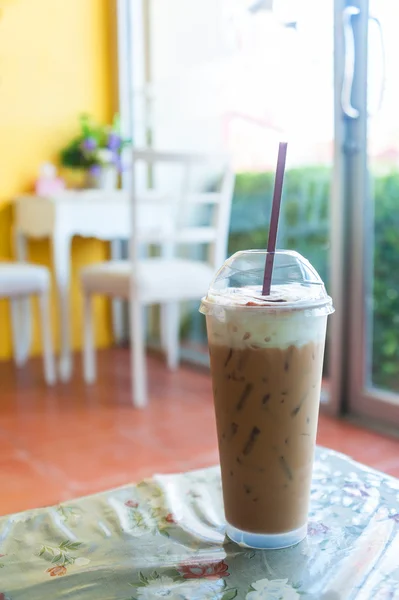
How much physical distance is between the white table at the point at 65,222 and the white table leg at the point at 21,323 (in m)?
0.01

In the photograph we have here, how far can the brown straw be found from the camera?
0.93 m

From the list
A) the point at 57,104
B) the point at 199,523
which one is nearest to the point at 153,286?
the point at 57,104

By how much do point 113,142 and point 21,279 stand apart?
0.89m

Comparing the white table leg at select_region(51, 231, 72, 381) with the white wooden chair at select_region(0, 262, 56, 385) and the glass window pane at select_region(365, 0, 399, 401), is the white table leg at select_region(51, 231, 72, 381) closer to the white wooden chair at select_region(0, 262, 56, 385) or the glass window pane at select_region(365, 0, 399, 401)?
the white wooden chair at select_region(0, 262, 56, 385)

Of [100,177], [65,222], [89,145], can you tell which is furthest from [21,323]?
[89,145]

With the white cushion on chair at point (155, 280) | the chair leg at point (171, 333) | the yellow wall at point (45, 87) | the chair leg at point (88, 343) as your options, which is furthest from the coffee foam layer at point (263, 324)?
the yellow wall at point (45, 87)

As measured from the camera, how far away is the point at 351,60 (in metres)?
2.26

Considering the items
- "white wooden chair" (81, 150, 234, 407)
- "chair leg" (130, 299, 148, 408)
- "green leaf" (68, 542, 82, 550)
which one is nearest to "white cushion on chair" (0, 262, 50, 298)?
"white wooden chair" (81, 150, 234, 407)

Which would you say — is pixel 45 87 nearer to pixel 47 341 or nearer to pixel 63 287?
pixel 63 287

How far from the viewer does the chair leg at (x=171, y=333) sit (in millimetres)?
3230

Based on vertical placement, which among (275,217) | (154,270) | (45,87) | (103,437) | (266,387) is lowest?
(103,437)

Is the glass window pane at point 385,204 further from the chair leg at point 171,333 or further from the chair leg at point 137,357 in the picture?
the chair leg at point 171,333

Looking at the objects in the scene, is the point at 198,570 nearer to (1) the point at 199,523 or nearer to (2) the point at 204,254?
(1) the point at 199,523

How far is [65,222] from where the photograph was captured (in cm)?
297
